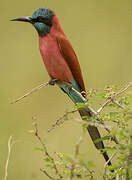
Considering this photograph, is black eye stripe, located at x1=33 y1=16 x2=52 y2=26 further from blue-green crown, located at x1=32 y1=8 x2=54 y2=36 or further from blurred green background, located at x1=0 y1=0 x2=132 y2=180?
blurred green background, located at x1=0 y1=0 x2=132 y2=180

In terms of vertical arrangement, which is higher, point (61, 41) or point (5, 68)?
point (61, 41)

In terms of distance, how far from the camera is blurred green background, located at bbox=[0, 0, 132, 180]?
452 cm

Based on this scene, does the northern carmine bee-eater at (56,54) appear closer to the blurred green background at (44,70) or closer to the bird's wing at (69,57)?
the bird's wing at (69,57)

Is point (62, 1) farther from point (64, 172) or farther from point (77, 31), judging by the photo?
point (64, 172)

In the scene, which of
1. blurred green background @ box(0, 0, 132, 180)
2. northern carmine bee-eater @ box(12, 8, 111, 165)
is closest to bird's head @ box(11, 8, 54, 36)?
northern carmine bee-eater @ box(12, 8, 111, 165)

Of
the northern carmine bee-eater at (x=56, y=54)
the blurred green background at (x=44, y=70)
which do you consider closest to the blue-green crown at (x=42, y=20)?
the northern carmine bee-eater at (x=56, y=54)

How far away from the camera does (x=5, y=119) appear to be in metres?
4.86

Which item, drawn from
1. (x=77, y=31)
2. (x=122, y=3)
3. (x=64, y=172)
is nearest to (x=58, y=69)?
(x=64, y=172)

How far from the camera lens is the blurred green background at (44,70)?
4520 millimetres

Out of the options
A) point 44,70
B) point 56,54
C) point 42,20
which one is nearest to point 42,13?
point 42,20

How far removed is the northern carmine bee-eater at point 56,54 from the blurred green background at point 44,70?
117 centimetres

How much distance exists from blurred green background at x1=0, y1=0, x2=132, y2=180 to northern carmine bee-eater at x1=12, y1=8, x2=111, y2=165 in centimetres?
117

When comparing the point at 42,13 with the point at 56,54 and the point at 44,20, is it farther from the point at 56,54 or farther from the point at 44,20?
the point at 56,54

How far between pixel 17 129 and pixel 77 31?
1789mm
